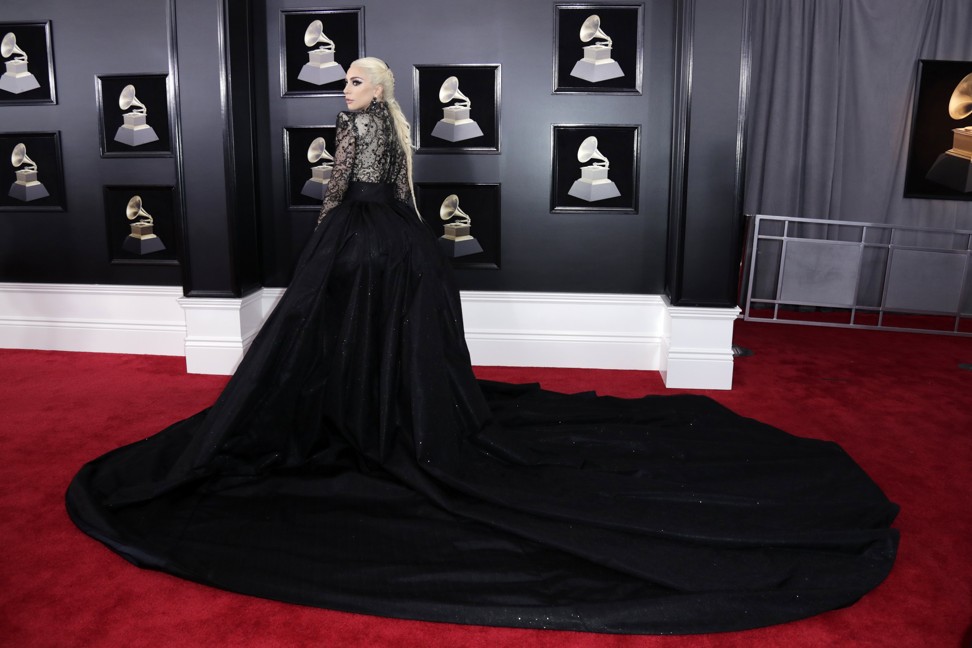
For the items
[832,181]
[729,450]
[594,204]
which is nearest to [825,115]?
[832,181]

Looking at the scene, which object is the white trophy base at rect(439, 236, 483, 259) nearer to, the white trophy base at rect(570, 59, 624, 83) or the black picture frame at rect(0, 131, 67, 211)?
the white trophy base at rect(570, 59, 624, 83)

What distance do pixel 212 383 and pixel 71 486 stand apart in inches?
65.5

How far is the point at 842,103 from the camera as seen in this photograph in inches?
261

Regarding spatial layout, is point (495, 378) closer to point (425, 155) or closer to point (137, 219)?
point (425, 155)

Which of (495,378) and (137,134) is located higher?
(137,134)

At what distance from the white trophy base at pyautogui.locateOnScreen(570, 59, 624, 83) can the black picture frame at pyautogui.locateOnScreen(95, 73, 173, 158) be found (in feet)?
8.52

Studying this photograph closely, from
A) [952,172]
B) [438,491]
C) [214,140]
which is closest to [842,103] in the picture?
[952,172]

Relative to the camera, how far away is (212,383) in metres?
4.64

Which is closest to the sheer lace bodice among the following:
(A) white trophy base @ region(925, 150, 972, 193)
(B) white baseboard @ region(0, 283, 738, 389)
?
(B) white baseboard @ region(0, 283, 738, 389)

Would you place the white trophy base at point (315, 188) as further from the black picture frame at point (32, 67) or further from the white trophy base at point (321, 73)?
the black picture frame at point (32, 67)

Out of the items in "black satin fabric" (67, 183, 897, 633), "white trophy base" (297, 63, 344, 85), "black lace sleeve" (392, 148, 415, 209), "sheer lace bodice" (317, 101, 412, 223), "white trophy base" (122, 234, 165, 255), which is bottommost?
"black satin fabric" (67, 183, 897, 633)

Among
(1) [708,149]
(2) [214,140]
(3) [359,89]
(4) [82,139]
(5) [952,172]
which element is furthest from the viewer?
(5) [952,172]

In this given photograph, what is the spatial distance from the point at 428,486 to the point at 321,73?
9.81ft

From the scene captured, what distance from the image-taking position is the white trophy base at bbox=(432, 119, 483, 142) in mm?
4770
